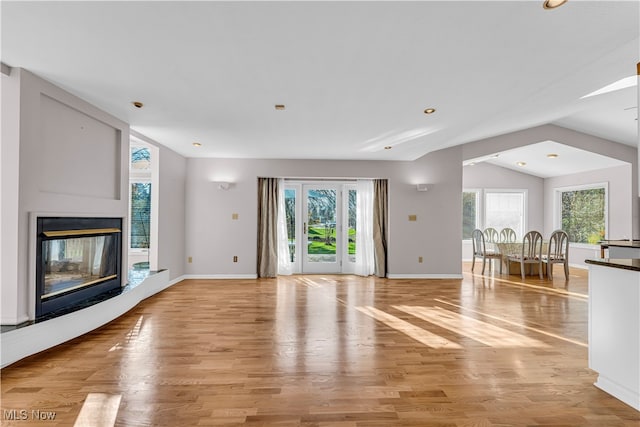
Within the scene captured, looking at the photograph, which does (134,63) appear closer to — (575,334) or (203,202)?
(203,202)

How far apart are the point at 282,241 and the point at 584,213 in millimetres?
7714

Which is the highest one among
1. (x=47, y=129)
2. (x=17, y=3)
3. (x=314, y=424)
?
(x=17, y=3)

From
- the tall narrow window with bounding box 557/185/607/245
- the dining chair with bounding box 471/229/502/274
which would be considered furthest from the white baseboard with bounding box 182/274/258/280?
the tall narrow window with bounding box 557/185/607/245

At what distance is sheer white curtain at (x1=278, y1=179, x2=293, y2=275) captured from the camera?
21.9 feet


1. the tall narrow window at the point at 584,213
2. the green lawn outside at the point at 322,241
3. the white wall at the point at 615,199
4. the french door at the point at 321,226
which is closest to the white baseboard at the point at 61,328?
the french door at the point at 321,226

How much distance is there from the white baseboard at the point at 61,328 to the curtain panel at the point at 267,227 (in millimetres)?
2562

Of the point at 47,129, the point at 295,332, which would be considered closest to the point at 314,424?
the point at 295,332

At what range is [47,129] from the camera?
295 centimetres

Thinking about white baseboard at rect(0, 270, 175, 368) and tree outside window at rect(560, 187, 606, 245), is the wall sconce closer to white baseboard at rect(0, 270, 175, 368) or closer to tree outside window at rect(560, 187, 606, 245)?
white baseboard at rect(0, 270, 175, 368)

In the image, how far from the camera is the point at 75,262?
3.32 metres

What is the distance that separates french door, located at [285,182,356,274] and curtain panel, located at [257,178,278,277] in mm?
413

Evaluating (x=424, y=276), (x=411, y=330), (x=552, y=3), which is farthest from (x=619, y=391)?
(x=424, y=276)

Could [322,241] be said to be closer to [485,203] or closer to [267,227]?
[267,227]

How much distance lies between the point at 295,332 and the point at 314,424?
148 cm
